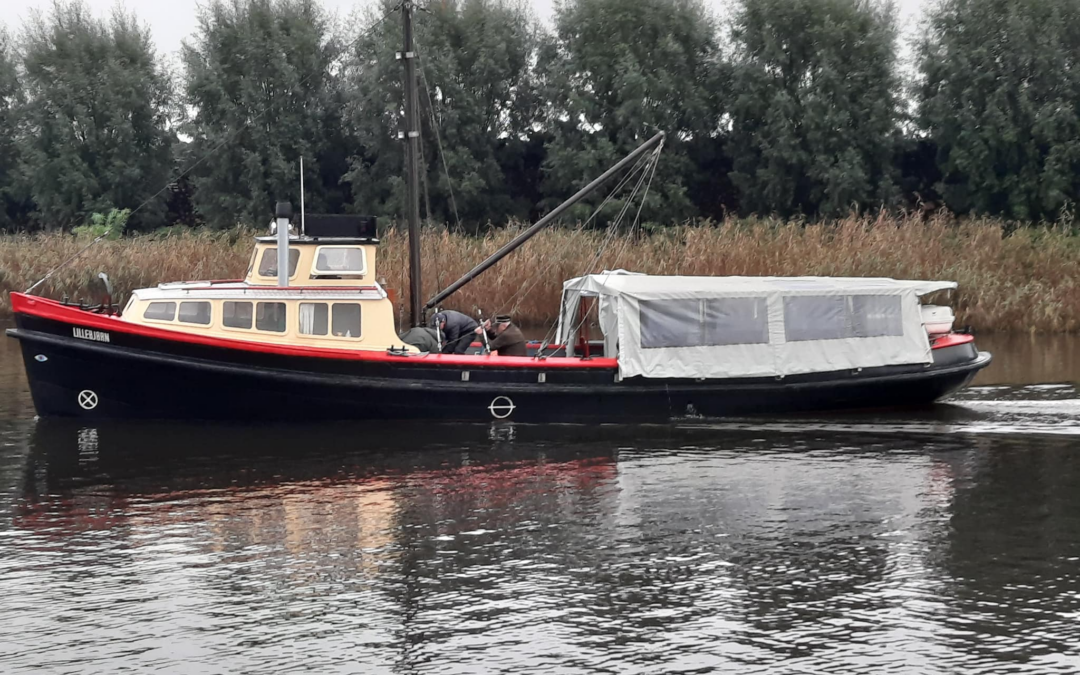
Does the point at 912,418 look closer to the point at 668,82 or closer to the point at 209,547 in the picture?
the point at 209,547

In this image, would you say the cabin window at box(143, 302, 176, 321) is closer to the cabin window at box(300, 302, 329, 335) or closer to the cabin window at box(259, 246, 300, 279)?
the cabin window at box(259, 246, 300, 279)

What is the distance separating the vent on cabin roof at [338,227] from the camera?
69.8 feet

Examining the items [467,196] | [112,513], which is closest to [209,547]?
[112,513]

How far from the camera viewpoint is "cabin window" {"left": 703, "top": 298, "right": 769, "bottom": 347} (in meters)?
21.1

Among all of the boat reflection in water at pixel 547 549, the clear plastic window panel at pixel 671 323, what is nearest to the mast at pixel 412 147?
the boat reflection in water at pixel 547 549

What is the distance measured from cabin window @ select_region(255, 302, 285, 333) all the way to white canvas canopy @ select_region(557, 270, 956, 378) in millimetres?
4788

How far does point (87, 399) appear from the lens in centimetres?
2077

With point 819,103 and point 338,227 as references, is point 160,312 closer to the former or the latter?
point 338,227

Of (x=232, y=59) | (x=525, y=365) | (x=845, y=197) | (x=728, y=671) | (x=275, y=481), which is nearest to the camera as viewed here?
(x=728, y=671)

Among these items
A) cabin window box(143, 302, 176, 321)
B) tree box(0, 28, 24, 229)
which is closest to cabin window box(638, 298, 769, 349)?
cabin window box(143, 302, 176, 321)

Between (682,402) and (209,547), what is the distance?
917cm

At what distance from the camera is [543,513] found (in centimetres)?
1563

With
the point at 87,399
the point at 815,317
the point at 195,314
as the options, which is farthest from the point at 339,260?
the point at 815,317

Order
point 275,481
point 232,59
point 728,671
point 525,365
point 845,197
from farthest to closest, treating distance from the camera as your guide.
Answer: point 232,59
point 845,197
point 525,365
point 275,481
point 728,671
